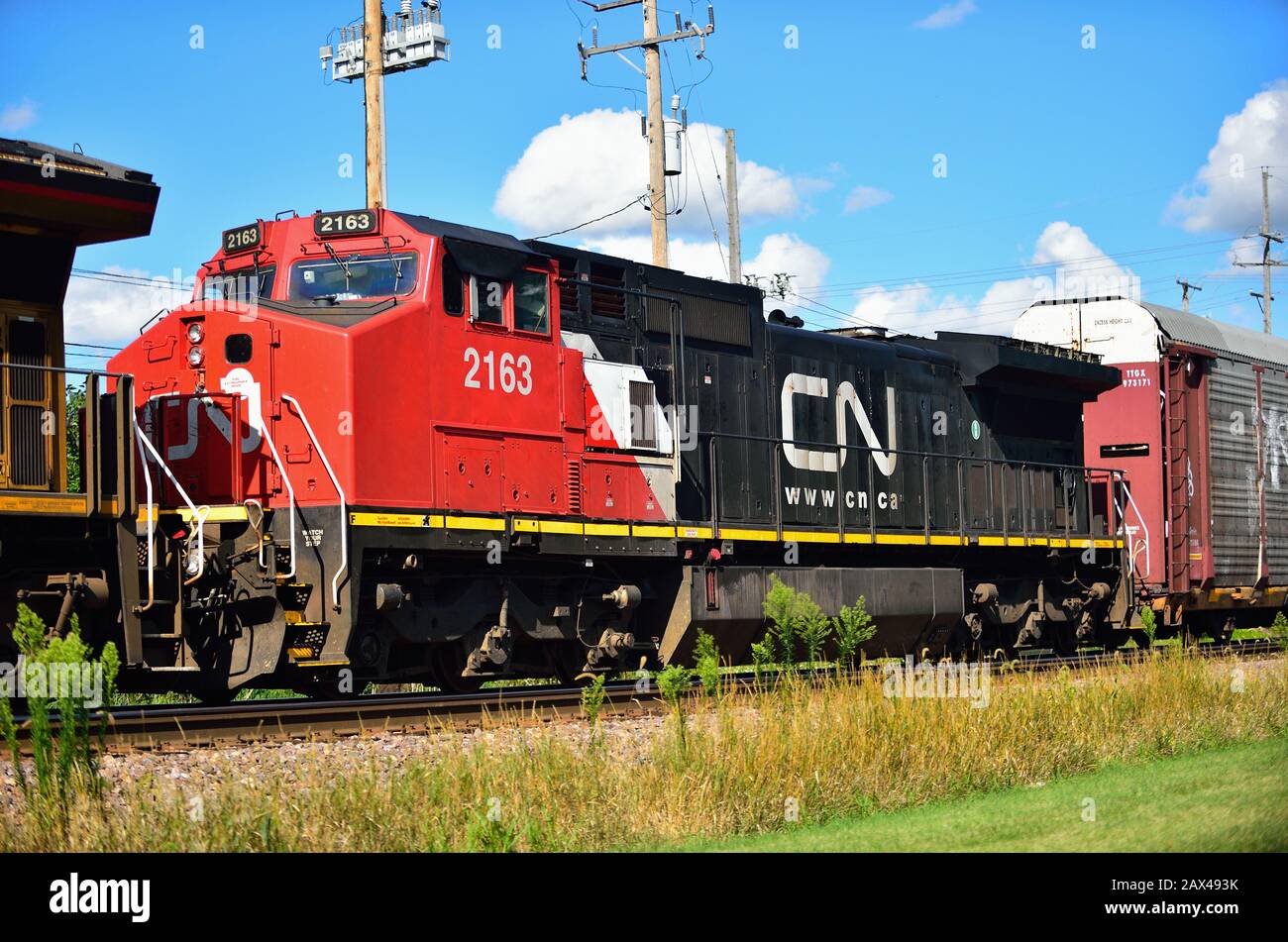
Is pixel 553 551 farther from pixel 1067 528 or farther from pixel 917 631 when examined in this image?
pixel 1067 528

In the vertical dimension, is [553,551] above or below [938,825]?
above

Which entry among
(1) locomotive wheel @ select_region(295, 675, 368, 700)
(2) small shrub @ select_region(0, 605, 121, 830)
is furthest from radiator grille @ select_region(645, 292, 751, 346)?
(2) small shrub @ select_region(0, 605, 121, 830)

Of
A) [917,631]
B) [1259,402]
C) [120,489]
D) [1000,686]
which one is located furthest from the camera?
[1259,402]

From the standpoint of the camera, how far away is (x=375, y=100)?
19688 mm

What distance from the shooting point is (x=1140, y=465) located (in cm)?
2220

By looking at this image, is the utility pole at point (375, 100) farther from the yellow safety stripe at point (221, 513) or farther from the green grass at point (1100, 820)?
the green grass at point (1100, 820)

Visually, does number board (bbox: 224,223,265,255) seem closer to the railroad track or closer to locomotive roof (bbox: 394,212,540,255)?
locomotive roof (bbox: 394,212,540,255)

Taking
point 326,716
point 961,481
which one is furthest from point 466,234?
point 961,481

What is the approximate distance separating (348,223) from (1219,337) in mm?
16679

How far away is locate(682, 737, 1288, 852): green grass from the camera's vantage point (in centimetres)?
704

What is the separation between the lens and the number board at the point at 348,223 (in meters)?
13.0

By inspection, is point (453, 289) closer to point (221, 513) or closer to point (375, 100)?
point (221, 513)
